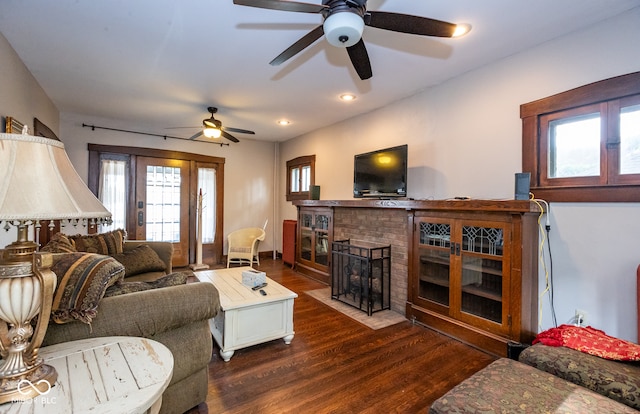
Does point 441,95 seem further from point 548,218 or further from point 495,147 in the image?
point 548,218

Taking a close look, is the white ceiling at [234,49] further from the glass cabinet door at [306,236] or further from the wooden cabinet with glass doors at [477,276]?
the glass cabinet door at [306,236]

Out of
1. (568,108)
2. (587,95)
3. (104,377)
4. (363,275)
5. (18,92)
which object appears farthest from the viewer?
(363,275)

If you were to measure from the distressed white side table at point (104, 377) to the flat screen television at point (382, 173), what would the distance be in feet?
9.31

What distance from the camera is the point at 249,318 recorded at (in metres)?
2.46

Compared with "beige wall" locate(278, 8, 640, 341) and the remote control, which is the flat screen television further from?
the remote control

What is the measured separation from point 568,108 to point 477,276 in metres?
1.53

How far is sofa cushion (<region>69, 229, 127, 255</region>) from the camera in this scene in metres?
2.74

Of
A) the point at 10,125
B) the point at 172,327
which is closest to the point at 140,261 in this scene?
the point at 10,125

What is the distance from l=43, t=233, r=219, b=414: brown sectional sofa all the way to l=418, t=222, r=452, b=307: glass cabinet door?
216 centimetres

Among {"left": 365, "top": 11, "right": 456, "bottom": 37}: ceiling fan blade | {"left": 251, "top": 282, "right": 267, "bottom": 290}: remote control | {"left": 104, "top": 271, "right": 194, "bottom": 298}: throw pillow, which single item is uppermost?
{"left": 365, "top": 11, "right": 456, "bottom": 37}: ceiling fan blade

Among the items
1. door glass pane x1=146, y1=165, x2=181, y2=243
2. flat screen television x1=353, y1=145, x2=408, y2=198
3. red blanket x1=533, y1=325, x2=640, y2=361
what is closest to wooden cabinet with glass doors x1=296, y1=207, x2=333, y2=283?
flat screen television x1=353, y1=145, x2=408, y2=198

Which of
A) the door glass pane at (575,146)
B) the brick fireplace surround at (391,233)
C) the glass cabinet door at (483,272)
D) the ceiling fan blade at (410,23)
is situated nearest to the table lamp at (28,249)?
the ceiling fan blade at (410,23)

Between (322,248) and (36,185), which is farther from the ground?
(36,185)

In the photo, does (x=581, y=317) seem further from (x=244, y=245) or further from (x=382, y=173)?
(x=244, y=245)
